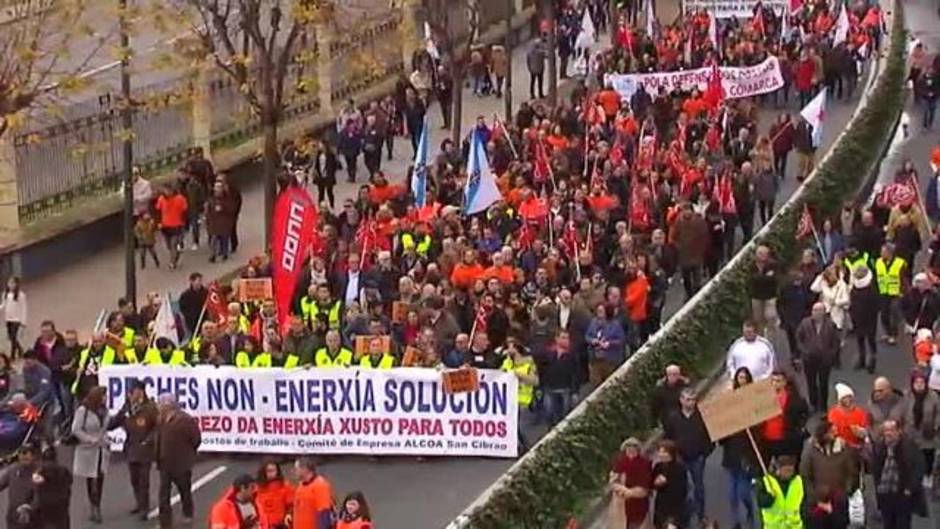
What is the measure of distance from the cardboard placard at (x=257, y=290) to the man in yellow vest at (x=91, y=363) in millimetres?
2160

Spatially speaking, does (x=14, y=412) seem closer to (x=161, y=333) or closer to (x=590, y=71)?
(x=161, y=333)

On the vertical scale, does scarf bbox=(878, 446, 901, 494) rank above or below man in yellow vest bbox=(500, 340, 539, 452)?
below

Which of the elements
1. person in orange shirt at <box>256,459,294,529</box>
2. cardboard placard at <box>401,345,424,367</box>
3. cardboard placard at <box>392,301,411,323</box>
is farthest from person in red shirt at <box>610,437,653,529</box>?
cardboard placard at <box>392,301,411,323</box>

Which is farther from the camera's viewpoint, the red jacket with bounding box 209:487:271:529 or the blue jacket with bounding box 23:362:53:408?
the blue jacket with bounding box 23:362:53:408

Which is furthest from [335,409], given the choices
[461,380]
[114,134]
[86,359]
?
[114,134]

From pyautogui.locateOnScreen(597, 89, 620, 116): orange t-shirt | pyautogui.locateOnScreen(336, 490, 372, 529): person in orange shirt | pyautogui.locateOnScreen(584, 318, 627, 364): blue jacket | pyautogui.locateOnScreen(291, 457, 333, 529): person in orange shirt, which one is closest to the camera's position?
pyautogui.locateOnScreen(336, 490, 372, 529): person in orange shirt

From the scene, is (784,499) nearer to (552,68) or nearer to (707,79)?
(707,79)

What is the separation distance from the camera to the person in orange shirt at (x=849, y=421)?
754 inches

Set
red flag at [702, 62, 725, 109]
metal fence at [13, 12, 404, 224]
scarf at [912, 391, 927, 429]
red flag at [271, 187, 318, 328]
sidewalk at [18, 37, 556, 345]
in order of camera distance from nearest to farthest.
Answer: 1. scarf at [912, 391, 927, 429]
2. red flag at [271, 187, 318, 328]
3. sidewalk at [18, 37, 556, 345]
4. metal fence at [13, 12, 404, 224]
5. red flag at [702, 62, 725, 109]

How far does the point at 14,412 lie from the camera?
71.7ft

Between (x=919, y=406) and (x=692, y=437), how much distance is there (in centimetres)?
214

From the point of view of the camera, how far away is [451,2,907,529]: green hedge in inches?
771

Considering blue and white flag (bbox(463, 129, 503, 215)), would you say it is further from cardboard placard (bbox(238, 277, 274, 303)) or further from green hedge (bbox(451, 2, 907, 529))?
cardboard placard (bbox(238, 277, 274, 303))

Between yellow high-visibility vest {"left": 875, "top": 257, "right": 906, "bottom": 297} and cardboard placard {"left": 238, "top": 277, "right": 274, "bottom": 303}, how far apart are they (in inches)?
260
